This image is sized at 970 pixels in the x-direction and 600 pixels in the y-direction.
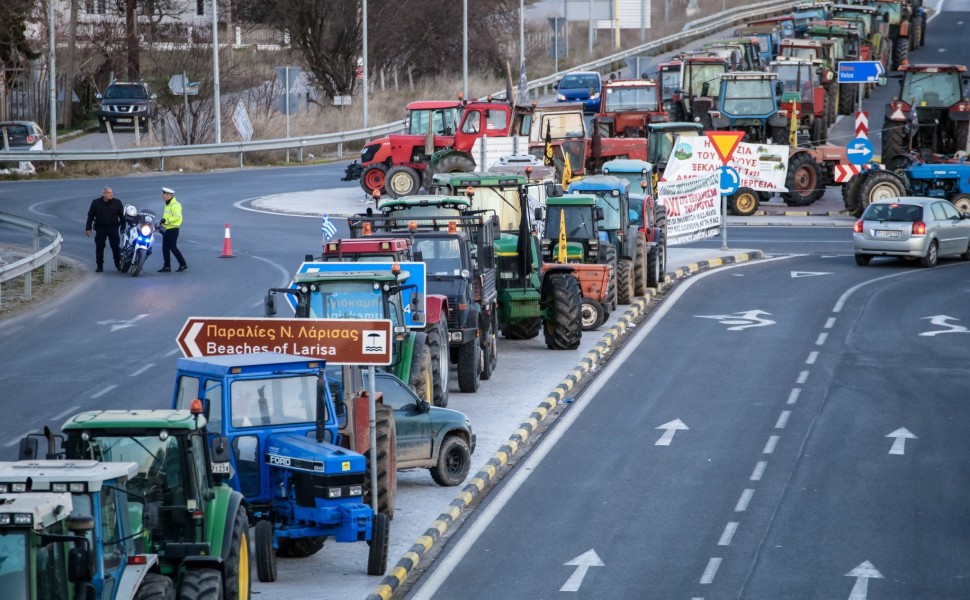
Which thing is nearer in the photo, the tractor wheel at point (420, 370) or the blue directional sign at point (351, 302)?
the blue directional sign at point (351, 302)

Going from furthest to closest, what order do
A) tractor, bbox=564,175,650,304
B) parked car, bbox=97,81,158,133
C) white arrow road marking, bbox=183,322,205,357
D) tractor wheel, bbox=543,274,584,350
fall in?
1. parked car, bbox=97,81,158,133
2. tractor, bbox=564,175,650,304
3. tractor wheel, bbox=543,274,584,350
4. white arrow road marking, bbox=183,322,205,357

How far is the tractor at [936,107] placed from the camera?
45.2 m

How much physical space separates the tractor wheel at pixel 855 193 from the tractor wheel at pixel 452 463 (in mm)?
24728

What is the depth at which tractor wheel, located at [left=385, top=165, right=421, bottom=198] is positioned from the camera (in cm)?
4100

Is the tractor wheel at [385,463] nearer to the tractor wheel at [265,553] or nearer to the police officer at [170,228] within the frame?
the tractor wheel at [265,553]

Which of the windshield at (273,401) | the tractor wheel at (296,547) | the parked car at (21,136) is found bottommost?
the tractor wheel at (296,547)

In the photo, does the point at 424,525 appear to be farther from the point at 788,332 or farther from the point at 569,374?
the point at 788,332

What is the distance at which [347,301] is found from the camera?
58.7 ft

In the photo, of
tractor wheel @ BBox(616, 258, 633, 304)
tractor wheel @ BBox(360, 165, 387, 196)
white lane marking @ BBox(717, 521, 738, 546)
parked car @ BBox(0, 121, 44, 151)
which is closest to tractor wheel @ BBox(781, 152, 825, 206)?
tractor wheel @ BBox(360, 165, 387, 196)

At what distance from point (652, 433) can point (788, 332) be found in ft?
25.0

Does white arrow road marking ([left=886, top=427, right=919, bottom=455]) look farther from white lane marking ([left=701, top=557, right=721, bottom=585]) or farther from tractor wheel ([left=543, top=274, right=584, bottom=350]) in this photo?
tractor wheel ([left=543, top=274, right=584, bottom=350])

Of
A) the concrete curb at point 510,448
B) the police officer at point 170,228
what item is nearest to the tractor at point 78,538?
the concrete curb at point 510,448

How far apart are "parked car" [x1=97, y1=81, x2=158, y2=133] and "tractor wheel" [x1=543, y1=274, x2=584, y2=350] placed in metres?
34.2

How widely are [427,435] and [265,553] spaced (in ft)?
12.3
